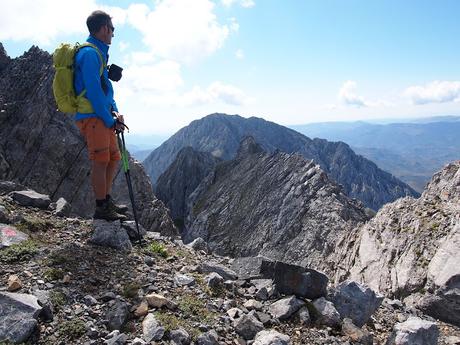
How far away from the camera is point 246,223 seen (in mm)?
81562

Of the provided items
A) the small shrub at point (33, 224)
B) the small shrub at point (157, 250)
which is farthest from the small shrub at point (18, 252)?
the small shrub at point (157, 250)

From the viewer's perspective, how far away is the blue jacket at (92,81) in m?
10.9

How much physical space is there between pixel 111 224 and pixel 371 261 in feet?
82.2

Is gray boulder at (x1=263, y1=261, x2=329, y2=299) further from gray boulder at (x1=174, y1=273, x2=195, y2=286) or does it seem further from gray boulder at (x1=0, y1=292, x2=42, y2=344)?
gray boulder at (x1=0, y1=292, x2=42, y2=344)

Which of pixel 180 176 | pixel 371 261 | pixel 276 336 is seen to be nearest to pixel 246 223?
pixel 371 261

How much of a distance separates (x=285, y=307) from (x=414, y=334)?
2.98 metres

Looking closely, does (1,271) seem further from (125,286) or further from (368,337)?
(368,337)

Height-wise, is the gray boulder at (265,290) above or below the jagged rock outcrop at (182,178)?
above

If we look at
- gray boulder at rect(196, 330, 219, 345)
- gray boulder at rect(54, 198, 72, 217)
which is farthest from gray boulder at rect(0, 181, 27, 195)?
gray boulder at rect(196, 330, 219, 345)

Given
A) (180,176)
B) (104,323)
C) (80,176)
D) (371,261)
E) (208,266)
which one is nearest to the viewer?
(104,323)

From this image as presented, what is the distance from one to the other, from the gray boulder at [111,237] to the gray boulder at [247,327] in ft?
14.7

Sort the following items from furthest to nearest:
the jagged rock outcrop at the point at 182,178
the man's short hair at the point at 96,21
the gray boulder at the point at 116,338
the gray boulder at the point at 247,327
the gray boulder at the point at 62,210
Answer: the jagged rock outcrop at the point at 182,178 → the gray boulder at the point at 62,210 → the man's short hair at the point at 96,21 → the gray boulder at the point at 247,327 → the gray boulder at the point at 116,338

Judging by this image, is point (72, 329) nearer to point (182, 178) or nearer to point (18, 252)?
point (18, 252)

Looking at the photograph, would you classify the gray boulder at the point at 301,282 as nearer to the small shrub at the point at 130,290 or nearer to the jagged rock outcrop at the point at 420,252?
the small shrub at the point at 130,290
